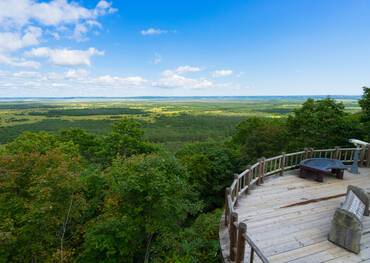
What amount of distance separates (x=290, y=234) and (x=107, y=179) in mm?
10306

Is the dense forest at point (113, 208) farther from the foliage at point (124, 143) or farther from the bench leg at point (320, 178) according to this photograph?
the foliage at point (124, 143)

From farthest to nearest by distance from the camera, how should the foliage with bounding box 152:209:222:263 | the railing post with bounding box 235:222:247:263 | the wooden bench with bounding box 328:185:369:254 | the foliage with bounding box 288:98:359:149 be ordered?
the foliage with bounding box 288:98:359:149 → the foliage with bounding box 152:209:222:263 → the wooden bench with bounding box 328:185:369:254 → the railing post with bounding box 235:222:247:263

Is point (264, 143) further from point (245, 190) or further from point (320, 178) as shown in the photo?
point (245, 190)

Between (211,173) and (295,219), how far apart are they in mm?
13976

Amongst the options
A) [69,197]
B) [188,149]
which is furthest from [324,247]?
[188,149]

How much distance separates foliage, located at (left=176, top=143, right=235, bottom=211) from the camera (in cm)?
1816

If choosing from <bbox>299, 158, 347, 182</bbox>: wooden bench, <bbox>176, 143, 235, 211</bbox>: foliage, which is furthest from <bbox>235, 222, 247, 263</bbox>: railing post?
<bbox>176, 143, 235, 211</bbox>: foliage

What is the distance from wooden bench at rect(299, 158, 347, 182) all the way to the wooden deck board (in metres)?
0.25

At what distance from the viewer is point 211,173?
62.5 ft

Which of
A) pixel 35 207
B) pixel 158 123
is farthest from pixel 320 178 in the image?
pixel 158 123

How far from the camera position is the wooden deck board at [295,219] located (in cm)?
401

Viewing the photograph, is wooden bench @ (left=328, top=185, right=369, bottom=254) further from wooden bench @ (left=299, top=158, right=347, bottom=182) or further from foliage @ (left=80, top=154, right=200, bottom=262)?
foliage @ (left=80, top=154, right=200, bottom=262)

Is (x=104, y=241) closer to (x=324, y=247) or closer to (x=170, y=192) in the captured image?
(x=170, y=192)

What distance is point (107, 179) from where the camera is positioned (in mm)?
12633
